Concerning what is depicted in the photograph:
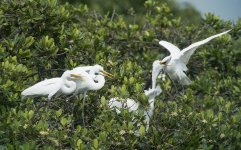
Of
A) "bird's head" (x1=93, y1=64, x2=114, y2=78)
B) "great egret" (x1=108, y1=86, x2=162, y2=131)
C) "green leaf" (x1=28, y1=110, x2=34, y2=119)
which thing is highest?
"bird's head" (x1=93, y1=64, x2=114, y2=78)

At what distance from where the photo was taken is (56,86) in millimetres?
6832

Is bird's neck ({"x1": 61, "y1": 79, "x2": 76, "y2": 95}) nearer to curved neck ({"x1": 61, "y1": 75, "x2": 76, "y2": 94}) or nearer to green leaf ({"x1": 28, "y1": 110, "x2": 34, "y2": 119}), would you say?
curved neck ({"x1": 61, "y1": 75, "x2": 76, "y2": 94})

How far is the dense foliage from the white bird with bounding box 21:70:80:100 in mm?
119

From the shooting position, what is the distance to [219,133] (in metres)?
6.62

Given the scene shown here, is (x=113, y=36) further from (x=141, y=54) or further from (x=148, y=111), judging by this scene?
(x=148, y=111)

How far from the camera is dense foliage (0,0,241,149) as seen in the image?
247 inches

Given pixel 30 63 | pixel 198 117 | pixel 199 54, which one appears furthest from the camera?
pixel 199 54

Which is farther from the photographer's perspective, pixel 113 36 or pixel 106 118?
pixel 113 36

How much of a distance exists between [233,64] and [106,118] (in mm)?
3962

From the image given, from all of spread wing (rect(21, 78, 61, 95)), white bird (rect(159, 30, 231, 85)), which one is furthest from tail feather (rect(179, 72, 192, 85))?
spread wing (rect(21, 78, 61, 95))

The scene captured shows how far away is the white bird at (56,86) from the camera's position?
6.71 meters

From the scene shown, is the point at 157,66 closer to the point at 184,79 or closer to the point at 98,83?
the point at 184,79

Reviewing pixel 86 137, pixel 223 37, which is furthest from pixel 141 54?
pixel 86 137

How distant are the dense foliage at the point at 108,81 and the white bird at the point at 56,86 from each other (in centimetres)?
12
